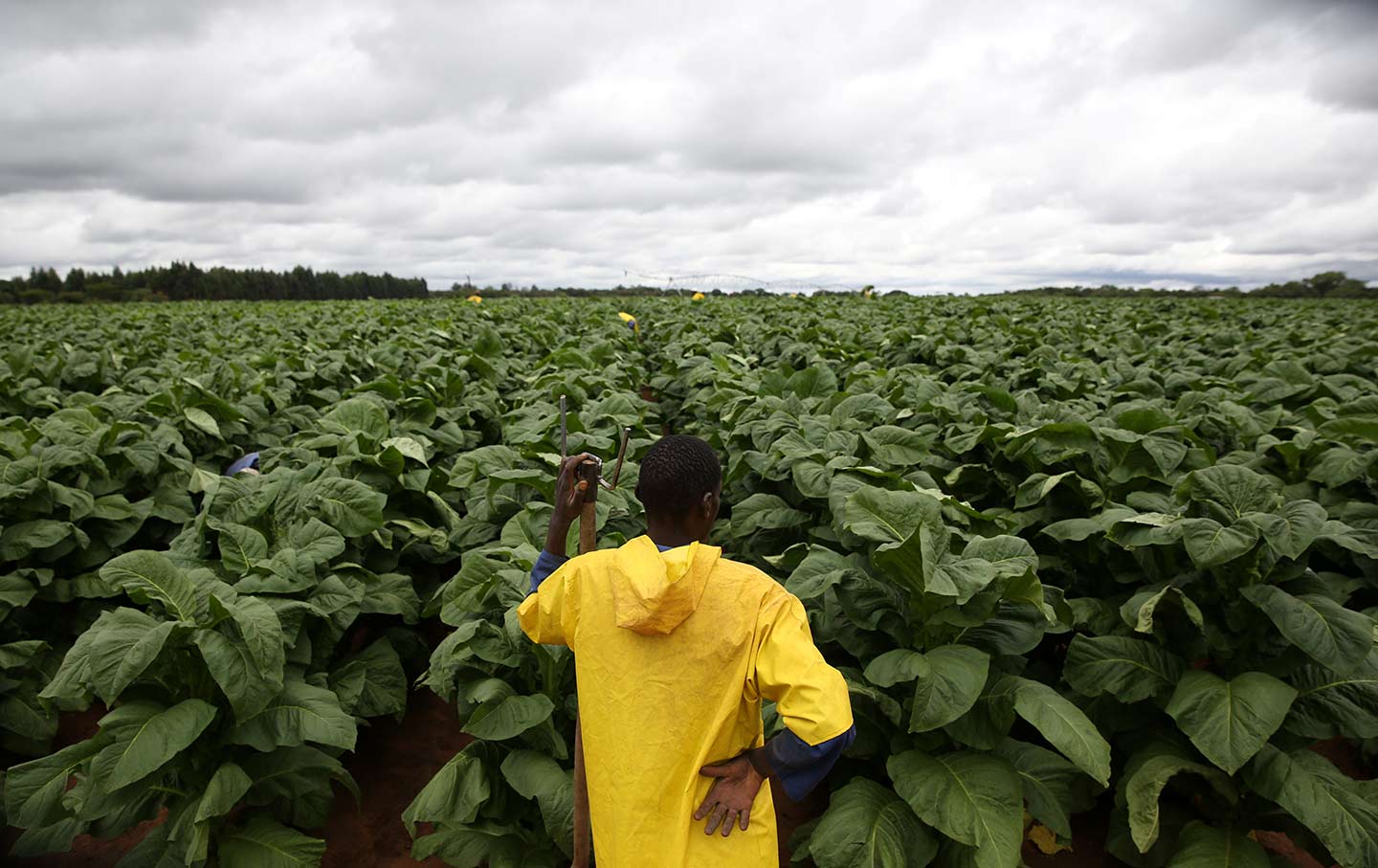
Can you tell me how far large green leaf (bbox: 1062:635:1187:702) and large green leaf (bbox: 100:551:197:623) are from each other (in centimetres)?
339

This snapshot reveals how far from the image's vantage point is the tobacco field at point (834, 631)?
2.37 m

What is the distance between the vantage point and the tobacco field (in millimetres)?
2367

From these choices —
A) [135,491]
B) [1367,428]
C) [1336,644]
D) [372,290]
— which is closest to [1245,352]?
[1367,428]

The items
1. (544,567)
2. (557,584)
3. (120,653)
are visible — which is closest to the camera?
(557,584)

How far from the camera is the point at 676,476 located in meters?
1.74

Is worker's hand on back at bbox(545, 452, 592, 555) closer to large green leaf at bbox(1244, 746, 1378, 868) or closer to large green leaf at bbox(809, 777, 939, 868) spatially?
large green leaf at bbox(809, 777, 939, 868)

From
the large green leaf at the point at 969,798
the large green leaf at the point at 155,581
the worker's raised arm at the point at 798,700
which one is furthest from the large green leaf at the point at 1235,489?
the large green leaf at the point at 155,581

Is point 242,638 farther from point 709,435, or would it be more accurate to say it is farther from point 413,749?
point 709,435

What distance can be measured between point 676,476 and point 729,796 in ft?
2.73

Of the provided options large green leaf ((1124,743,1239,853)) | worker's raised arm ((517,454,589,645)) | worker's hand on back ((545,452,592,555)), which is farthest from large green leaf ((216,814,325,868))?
large green leaf ((1124,743,1239,853))

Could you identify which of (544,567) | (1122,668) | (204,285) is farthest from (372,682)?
(204,285)

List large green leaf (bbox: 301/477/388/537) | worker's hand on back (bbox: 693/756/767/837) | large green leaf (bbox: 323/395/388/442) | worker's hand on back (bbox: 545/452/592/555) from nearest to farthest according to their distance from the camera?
1. worker's hand on back (bbox: 693/756/767/837)
2. worker's hand on back (bbox: 545/452/592/555)
3. large green leaf (bbox: 301/477/388/537)
4. large green leaf (bbox: 323/395/388/442)

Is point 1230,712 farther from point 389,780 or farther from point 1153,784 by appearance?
point 389,780

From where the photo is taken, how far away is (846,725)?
157 cm
